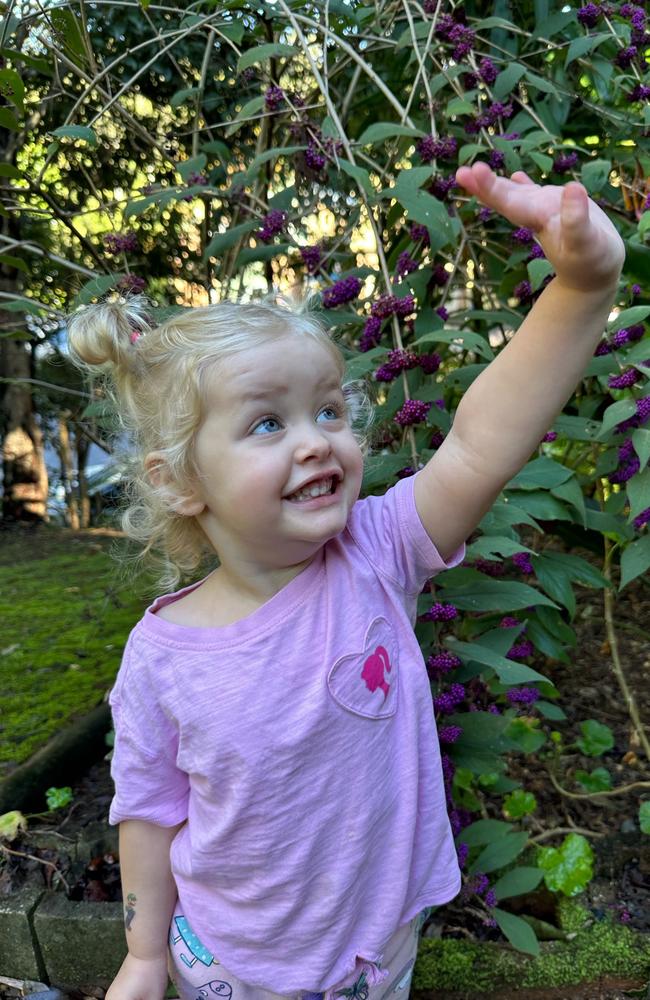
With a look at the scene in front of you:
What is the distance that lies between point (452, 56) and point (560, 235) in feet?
3.78

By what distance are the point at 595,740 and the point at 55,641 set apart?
5.65 ft

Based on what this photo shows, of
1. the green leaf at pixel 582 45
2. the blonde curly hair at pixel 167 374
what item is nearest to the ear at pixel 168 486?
the blonde curly hair at pixel 167 374

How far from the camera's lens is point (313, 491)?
0.90 metres

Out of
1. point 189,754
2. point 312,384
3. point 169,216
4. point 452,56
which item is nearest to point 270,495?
point 312,384

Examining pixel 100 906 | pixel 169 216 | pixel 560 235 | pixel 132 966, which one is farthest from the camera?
pixel 169 216

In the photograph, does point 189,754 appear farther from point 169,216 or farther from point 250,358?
point 169,216

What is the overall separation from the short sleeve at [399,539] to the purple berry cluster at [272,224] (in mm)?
642

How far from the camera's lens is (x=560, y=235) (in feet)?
2.25

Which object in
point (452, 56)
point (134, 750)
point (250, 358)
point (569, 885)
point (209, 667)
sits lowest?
point (569, 885)

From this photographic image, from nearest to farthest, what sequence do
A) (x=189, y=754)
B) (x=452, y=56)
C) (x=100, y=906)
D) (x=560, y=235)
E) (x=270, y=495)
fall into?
(x=560, y=235) < (x=270, y=495) < (x=189, y=754) < (x=100, y=906) < (x=452, y=56)

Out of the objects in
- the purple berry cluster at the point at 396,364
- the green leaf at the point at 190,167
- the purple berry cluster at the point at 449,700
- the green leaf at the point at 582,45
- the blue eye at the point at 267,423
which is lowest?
the purple berry cluster at the point at 449,700

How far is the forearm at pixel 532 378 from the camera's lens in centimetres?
75

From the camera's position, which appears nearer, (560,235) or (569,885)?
(560,235)

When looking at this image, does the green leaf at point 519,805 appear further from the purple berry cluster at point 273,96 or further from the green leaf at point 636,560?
the purple berry cluster at point 273,96
